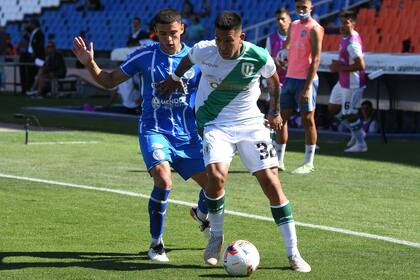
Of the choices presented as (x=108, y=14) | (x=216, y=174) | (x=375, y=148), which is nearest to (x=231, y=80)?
(x=216, y=174)

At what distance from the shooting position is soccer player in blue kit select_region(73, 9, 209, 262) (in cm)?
891

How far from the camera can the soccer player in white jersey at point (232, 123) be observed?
8258 millimetres

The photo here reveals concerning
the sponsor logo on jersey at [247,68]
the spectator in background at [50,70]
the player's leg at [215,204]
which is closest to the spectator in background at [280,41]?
the sponsor logo on jersey at [247,68]

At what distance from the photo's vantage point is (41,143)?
18.6 m

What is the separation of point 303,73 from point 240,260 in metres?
7.31

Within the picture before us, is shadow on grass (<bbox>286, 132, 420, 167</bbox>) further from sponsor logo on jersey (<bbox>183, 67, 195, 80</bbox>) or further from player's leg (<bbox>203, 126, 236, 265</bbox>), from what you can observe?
player's leg (<bbox>203, 126, 236, 265</bbox>)

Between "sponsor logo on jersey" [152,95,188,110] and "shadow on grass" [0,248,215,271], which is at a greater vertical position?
"sponsor logo on jersey" [152,95,188,110]

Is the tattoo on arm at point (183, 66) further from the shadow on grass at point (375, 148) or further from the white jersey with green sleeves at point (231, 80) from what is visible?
the shadow on grass at point (375, 148)

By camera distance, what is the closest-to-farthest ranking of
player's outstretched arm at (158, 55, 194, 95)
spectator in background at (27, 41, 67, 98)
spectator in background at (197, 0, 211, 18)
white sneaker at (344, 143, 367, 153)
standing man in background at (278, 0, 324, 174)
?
player's outstretched arm at (158, 55, 194, 95)
standing man in background at (278, 0, 324, 174)
white sneaker at (344, 143, 367, 153)
spectator in background at (27, 41, 67, 98)
spectator in background at (197, 0, 211, 18)

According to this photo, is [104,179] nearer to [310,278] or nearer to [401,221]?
[401,221]

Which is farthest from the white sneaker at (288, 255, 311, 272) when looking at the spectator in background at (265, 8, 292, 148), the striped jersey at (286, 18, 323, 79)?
the spectator in background at (265, 8, 292, 148)

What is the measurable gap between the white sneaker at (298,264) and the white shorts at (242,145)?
27.0 inches

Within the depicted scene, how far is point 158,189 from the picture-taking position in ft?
28.9

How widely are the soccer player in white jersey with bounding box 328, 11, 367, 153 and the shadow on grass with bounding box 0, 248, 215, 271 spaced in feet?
30.4
